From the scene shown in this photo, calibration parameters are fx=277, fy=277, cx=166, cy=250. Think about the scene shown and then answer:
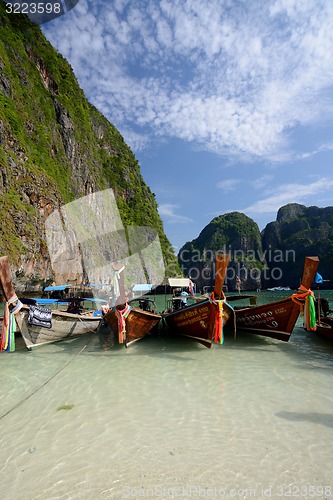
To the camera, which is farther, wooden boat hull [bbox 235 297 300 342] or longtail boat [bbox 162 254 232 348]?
wooden boat hull [bbox 235 297 300 342]

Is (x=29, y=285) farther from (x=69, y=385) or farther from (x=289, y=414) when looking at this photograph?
(x=289, y=414)

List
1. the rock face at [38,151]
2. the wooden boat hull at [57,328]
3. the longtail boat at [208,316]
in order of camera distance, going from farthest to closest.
→ the rock face at [38,151] < the wooden boat hull at [57,328] < the longtail boat at [208,316]

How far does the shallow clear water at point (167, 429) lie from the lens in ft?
10.8

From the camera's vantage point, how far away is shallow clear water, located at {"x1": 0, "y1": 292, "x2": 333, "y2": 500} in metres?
3.29

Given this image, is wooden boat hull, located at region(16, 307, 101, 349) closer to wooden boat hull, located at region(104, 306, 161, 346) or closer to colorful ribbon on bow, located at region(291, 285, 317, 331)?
wooden boat hull, located at region(104, 306, 161, 346)

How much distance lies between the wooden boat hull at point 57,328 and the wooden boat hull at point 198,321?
157 inches

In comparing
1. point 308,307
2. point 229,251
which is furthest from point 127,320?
point 229,251

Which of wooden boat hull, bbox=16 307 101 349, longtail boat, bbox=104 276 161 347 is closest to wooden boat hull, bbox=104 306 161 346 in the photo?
longtail boat, bbox=104 276 161 347

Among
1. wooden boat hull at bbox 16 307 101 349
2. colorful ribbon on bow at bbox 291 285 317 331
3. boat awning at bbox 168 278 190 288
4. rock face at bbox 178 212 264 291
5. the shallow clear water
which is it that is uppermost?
rock face at bbox 178 212 264 291

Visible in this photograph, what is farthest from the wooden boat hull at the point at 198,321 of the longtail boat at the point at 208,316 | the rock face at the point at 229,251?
the rock face at the point at 229,251

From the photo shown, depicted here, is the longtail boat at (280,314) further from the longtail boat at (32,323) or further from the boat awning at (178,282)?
the longtail boat at (32,323)

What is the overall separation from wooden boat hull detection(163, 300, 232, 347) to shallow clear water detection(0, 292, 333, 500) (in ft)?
3.74

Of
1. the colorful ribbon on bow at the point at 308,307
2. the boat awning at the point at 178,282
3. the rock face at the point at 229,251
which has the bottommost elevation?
the colorful ribbon on bow at the point at 308,307

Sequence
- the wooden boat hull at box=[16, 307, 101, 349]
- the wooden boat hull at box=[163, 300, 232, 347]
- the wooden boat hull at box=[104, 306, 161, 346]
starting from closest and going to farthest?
the wooden boat hull at box=[163, 300, 232, 347]
the wooden boat hull at box=[16, 307, 101, 349]
the wooden boat hull at box=[104, 306, 161, 346]
